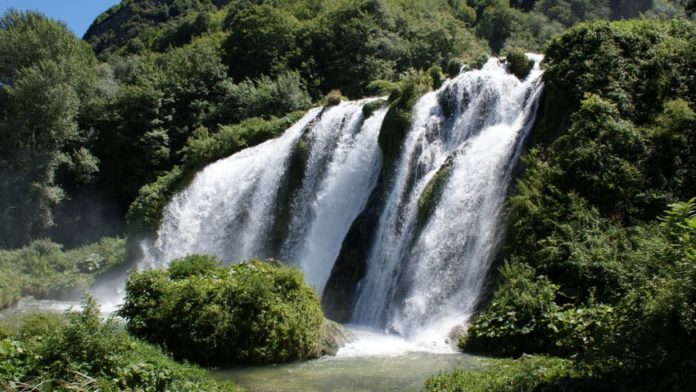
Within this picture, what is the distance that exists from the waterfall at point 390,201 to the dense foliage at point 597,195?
137 centimetres

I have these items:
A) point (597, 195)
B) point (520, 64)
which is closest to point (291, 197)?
point (520, 64)

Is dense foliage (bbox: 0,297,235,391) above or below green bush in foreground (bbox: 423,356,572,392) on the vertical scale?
below

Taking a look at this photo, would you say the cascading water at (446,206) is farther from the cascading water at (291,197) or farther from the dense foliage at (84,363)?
the dense foliage at (84,363)

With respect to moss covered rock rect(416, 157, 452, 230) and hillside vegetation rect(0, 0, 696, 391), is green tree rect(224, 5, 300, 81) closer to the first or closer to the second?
hillside vegetation rect(0, 0, 696, 391)

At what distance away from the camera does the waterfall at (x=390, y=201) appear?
16.8 metres

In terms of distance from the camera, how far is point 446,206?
1788 cm

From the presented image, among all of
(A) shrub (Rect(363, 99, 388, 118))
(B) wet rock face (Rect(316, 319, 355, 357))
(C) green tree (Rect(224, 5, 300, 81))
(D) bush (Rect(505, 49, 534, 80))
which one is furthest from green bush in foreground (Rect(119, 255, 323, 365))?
(C) green tree (Rect(224, 5, 300, 81))

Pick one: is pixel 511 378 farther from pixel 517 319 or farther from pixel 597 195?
pixel 597 195

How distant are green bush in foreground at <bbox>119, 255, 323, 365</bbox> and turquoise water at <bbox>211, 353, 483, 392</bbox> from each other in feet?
1.62

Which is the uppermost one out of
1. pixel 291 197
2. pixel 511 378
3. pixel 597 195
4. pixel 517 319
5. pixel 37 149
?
pixel 37 149

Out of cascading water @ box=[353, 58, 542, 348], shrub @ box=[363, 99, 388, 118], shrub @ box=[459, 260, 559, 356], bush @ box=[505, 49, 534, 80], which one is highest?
bush @ box=[505, 49, 534, 80]

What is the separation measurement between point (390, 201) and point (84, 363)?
12110mm

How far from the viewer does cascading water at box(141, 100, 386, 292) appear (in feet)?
77.3

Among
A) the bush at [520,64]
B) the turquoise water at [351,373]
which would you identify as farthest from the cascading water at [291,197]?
the turquoise water at [351,373]
